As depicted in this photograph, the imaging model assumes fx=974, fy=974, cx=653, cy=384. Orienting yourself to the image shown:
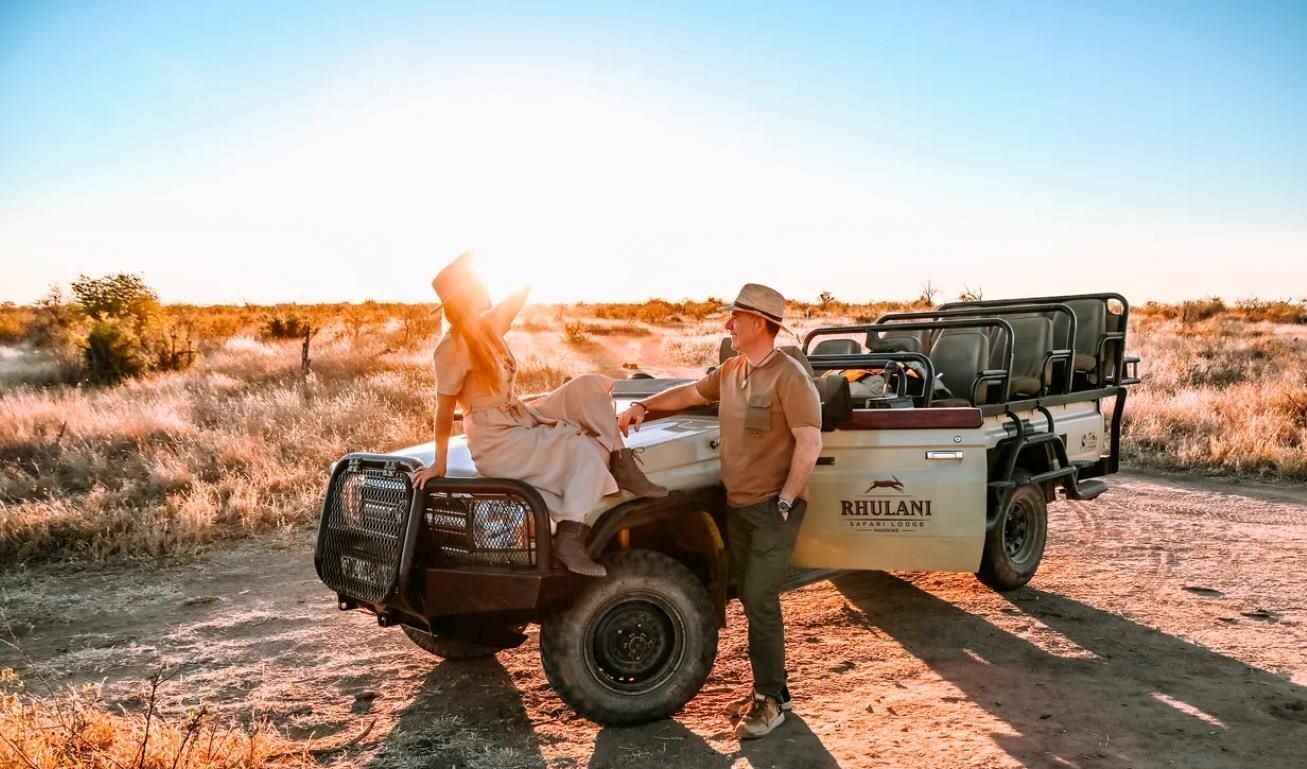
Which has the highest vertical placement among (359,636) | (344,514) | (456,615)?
(344,514)

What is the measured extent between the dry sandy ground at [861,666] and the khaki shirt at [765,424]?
48.4 inches

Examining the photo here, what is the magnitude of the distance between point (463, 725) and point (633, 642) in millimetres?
994

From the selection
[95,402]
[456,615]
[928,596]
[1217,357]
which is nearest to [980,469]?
[928,596]

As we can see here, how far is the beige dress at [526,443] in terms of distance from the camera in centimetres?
447

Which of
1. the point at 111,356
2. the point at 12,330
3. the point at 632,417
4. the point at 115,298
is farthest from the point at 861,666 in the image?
the point at 12,330

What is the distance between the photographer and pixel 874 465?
5402 millimetres

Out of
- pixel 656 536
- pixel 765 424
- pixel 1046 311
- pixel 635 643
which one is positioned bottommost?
pixel 635 643

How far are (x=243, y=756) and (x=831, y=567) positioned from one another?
10.2ft

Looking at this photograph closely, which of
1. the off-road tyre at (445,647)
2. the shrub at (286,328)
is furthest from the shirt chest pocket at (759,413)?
the shrub at (286,328)

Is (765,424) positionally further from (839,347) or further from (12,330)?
(12,330)

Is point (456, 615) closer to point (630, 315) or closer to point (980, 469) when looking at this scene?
point (980, 469)

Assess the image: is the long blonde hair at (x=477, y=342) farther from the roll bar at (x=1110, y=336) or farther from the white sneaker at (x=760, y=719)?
the roll bar at (x=1110, y=336)

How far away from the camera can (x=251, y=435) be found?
43.1ft

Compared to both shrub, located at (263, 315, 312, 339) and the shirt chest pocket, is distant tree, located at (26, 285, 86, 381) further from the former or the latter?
the shirt chest pocket
